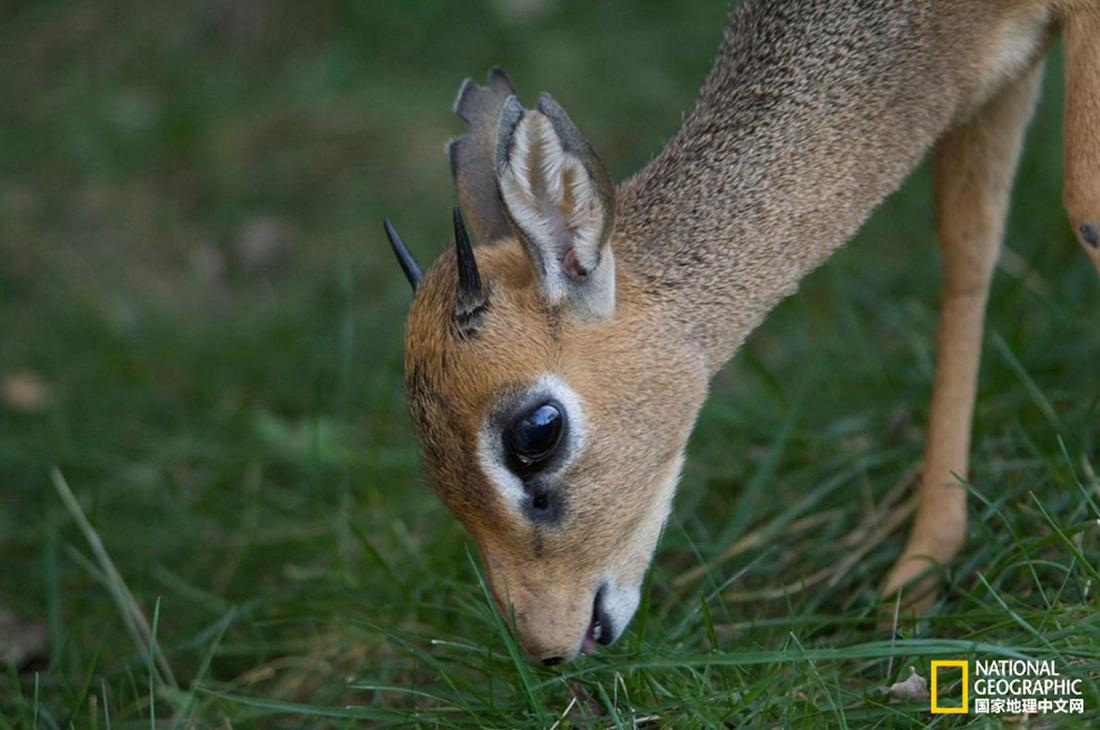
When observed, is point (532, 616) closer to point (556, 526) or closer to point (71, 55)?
point (556, 526)

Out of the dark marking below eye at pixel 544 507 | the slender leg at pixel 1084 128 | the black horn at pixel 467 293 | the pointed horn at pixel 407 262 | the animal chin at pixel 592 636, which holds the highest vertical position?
the slender leg at pixel 1084 128

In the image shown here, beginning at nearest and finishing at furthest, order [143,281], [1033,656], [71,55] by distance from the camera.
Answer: [1033,656] < [143,281] < [71,55]

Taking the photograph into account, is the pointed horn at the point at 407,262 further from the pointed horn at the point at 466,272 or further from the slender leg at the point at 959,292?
the slender leg at the point at 959,292

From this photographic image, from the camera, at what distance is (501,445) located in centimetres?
332

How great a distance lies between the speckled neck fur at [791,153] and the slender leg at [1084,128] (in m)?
0.28

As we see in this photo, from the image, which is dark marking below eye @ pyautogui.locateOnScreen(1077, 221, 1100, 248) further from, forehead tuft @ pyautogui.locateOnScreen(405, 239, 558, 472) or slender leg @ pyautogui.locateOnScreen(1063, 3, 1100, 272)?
forehead tuft @ pyautogui.locateOnScreen(405, 239, 558, 472)

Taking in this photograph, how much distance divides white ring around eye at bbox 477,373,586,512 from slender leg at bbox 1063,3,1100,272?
1348 millimetres

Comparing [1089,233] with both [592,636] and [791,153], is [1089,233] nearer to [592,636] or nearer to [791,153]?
[791,153]

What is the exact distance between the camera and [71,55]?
8500 mm

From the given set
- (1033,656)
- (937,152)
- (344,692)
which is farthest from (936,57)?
(344,692)

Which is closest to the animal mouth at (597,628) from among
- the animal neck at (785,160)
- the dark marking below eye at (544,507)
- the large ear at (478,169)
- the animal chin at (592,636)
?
the animal chin at (592,636)

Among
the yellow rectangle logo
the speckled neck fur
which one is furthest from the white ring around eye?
the yellow rectangle logo

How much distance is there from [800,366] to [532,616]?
2527 mm

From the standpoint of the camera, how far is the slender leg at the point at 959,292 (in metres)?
4.18
